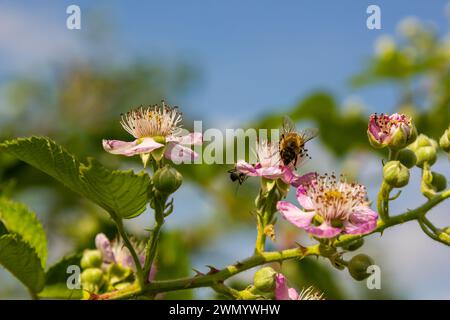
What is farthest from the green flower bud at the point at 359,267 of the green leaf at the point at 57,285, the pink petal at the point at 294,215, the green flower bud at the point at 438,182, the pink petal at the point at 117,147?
the green leaf at the point at 57,285

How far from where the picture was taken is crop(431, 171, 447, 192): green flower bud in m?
1.64

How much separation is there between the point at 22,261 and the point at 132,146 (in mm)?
380

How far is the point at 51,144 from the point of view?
4.49 feet

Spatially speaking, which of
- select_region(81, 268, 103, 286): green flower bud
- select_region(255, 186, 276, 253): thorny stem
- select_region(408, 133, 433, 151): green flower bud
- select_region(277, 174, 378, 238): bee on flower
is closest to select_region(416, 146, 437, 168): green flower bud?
select_region(408, 133, 433, 151): green flower bud

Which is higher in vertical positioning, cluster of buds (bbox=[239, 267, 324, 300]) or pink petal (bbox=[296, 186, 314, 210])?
pink petal (bbox=[296, 186, 314, 210])

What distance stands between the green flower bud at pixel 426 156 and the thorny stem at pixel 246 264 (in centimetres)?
18

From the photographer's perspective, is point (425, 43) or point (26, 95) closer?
point (425, 43)

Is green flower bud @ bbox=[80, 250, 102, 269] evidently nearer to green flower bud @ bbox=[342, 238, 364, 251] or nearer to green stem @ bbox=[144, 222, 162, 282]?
green stem @ bbox=[144, 222, 162, 282]

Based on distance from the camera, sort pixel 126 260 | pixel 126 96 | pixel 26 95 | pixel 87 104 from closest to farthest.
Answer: pixel 126 260, pixel 26 95, pixel 87 104, pixel 126 96

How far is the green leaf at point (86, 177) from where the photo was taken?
134 centimetres

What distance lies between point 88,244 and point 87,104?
338 cm

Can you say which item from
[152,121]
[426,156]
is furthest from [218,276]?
[426,156]

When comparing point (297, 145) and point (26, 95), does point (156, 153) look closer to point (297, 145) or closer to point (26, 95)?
point (297, 145)
